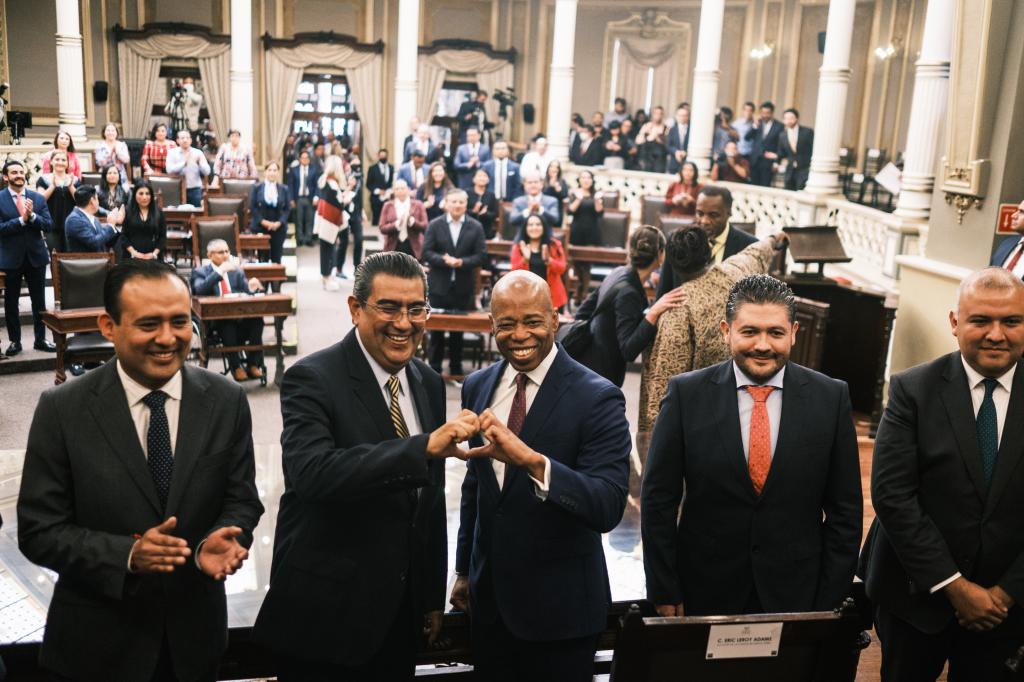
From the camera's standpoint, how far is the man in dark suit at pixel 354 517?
6.79 feet

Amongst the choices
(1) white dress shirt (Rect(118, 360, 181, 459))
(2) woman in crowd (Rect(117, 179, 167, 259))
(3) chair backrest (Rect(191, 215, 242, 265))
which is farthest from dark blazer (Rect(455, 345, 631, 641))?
(3) chair backrest (Rect(191, 215, 242, 265))

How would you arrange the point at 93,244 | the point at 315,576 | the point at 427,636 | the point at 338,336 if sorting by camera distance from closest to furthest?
the point at 315,576
the point at 427,636
the point at 93,244
the point at 338,336

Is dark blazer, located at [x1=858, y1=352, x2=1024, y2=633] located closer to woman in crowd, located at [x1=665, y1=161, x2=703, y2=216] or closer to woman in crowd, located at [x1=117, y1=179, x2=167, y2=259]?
A: woman in crowd, located at [x1=117, y1=179, x2=167, y2=259]

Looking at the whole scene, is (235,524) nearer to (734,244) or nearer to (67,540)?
(67,540)

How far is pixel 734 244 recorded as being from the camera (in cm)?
490

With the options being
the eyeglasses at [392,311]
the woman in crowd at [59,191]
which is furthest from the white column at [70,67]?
the eyeglasses at [392,311]

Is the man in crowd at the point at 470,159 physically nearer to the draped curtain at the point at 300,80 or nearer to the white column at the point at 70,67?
the white column at the point at 70,67

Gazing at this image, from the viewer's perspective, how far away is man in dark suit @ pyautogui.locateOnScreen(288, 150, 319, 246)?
45.7 ft

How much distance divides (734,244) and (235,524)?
3.39 metres

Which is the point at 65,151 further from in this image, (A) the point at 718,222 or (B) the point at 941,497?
(B) the point at 941,497

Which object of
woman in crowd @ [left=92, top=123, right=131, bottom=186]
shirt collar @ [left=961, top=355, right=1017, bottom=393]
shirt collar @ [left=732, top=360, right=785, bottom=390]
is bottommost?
shirt collar @ [left=732, top=360, right=785, bottom=390]

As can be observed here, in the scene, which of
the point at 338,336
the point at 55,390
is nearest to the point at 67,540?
the point at 55,390

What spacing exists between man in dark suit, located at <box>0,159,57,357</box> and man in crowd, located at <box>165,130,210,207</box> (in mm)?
4413

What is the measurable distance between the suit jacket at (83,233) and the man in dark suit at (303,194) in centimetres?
563
